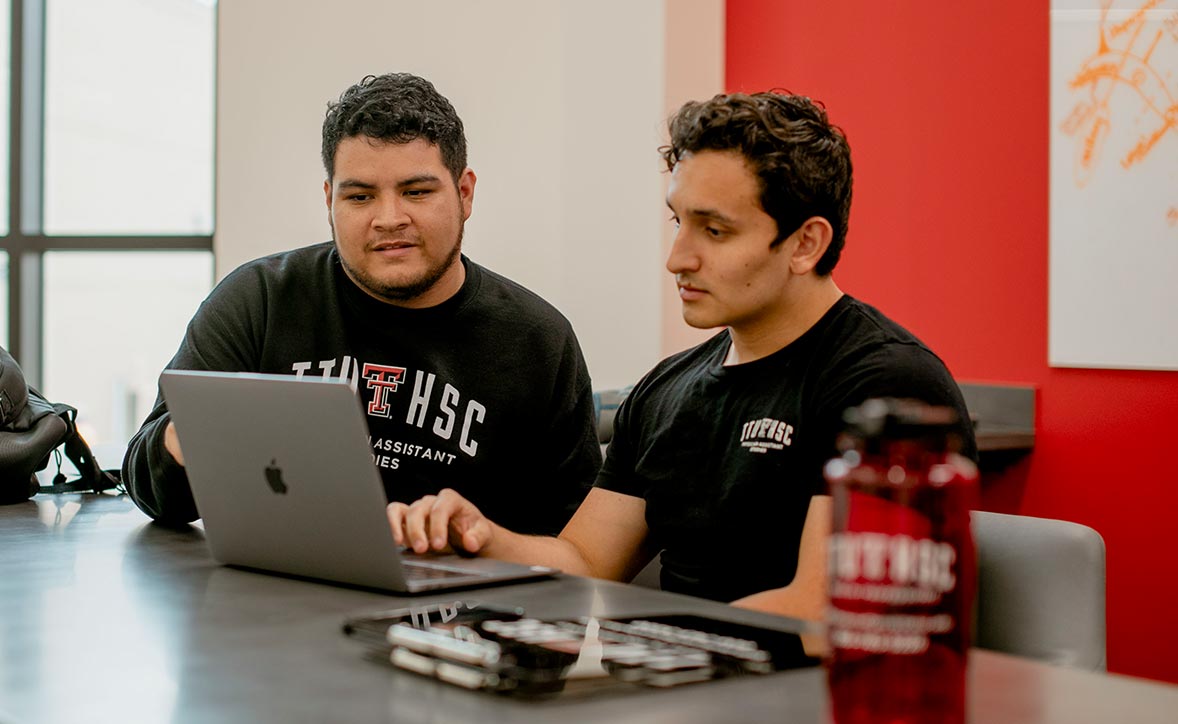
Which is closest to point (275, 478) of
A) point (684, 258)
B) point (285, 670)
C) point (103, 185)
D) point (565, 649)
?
point (285, 670)

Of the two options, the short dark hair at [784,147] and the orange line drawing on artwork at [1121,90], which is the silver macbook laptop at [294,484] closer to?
the short dark hair at [784,147]

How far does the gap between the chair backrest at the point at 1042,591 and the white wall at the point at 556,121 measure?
205 cm

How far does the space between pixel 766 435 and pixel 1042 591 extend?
1.21 ft

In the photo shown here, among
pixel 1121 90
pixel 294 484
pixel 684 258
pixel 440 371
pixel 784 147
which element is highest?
pixel 1121 90

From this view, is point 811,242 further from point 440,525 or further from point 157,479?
point 157,479

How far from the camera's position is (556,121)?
3.41 m

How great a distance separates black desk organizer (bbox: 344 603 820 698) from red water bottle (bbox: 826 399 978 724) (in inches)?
9.3

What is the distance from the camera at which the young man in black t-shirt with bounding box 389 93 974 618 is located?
145 centimetres

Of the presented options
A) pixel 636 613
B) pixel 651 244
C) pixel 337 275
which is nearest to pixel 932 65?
pixel 651 244

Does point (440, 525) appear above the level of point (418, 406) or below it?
below

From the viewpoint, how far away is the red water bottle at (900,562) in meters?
0.63

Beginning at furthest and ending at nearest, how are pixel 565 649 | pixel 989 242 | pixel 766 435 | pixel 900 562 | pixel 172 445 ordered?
pixel 989 242 → pixel 172 445 → pixel 766 435 → pixel 565 649 → pixel 900 562

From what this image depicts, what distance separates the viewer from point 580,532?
1680 mm

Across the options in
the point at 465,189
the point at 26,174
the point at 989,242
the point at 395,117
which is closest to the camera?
the point at 395,117
